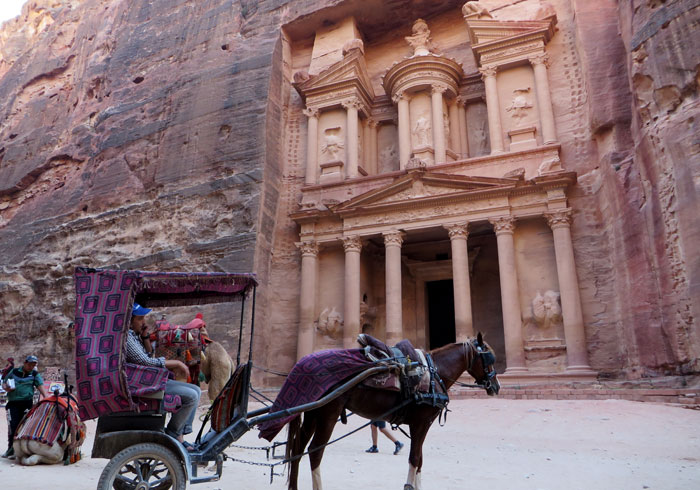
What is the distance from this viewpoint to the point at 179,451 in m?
4.29

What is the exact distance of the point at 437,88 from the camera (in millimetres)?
19594

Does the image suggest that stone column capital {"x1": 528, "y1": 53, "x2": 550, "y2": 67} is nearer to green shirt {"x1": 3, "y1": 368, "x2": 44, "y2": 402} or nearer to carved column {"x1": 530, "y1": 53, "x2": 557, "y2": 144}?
carved column {"x1": 530, "y1": 53, "x2": 557, "y2": 144}

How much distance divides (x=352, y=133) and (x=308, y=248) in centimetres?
505

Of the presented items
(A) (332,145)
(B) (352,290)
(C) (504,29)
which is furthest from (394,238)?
(C) (504,29)

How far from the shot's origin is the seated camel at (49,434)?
22.2 feet

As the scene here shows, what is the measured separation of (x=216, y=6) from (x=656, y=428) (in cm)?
2394

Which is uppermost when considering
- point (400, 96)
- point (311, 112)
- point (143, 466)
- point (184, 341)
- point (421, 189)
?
point (400, 96)

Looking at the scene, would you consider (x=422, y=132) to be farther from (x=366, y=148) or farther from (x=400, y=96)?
(x=366, y=148)

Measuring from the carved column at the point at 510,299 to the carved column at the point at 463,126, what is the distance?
459 centimetres

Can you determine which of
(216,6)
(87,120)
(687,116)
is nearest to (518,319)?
(687,116)

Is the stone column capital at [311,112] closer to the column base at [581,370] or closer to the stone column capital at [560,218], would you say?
the stone column capital at [560,218]

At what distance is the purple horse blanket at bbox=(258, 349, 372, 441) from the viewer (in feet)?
15.5

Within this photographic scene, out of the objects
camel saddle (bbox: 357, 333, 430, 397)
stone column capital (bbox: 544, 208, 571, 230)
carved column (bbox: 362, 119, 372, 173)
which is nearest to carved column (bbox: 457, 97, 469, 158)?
carved column (bbox: 362, 119, 372, 173)

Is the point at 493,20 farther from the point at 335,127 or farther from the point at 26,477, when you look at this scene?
the point at 26,477
